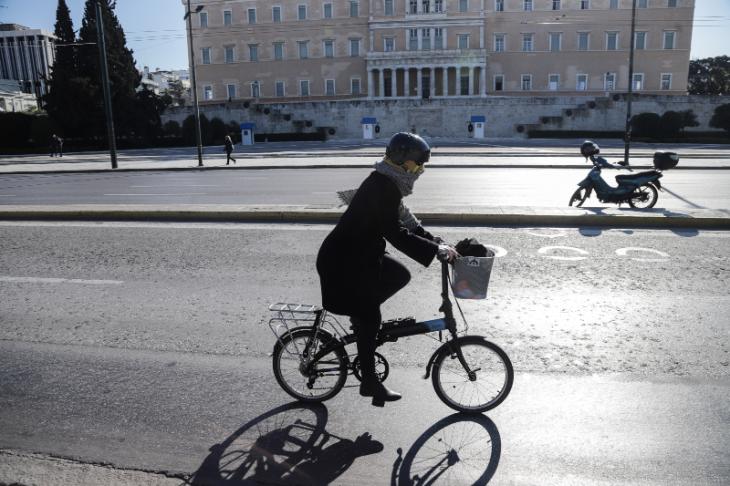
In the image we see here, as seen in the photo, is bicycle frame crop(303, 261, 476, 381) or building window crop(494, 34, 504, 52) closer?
bicycle frame crop(303, 261, 476, 381)

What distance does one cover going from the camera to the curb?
10078 mm

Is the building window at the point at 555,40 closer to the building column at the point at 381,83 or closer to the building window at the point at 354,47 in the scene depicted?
the building column at the point at 381,83

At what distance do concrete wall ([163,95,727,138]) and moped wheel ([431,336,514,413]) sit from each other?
176 feet

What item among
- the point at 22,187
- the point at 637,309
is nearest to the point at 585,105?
the point at 22,187

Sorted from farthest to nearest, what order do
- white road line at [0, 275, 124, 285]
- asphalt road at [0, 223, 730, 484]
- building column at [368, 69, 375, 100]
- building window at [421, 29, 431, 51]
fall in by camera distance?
building column at [368, 69, 375, 100]
building window at [421, 29, 431, 51]
white road line at [0, 275, 124, 285]
asphalt road at [0, 223, 730, 484]

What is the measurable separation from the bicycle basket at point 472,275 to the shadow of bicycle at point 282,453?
1.12 metres

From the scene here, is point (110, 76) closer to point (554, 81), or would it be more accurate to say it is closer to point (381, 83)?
point (381, 83)

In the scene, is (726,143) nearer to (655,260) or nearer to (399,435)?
(655,260)

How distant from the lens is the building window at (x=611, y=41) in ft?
220

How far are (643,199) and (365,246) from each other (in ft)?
35.4

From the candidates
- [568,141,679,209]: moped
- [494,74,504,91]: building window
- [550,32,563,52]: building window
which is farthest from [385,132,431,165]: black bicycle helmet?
[550,32,563,52]: building window

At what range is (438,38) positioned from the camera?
69.8 metres

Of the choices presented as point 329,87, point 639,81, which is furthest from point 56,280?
point 639,81

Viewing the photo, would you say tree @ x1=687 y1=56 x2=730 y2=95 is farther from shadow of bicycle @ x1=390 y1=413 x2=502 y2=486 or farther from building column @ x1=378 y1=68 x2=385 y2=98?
shadow of bicycle @ x1=390 y1=413 x2=502 y2=486
